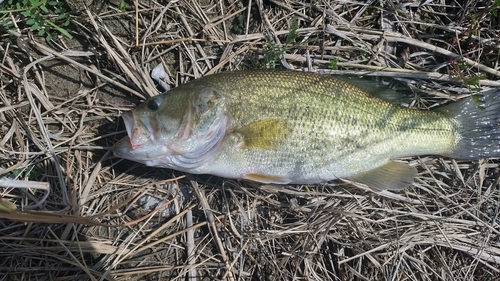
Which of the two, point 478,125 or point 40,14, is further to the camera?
point 478,125

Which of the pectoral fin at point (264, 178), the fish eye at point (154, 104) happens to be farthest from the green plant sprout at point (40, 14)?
the pectoral fin at point (264, 178)

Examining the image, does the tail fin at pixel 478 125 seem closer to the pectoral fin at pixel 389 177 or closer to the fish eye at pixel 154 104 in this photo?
the pectoral fin at pixel 389 177

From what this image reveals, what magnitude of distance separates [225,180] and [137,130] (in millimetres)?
892

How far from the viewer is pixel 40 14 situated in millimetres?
3035

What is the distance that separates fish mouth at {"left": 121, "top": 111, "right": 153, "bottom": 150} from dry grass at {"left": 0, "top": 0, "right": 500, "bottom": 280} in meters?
0.53

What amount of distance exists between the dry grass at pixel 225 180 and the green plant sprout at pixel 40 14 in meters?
0.09

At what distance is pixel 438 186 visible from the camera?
328 centimetres

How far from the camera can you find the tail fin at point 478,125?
10.3ft

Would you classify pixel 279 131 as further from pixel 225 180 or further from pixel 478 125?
pixel 478 125

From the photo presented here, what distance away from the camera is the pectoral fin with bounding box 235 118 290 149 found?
272cm

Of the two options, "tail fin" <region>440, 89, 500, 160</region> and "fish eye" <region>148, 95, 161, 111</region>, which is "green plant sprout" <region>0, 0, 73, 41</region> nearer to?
"fish eye" <region>148, 95, 161, 111</region>

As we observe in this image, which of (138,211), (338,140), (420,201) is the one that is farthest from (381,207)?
(138,211)

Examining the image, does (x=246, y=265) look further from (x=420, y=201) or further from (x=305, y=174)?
(x=420, y=201)

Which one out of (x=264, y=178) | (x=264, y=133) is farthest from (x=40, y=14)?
(x=264, y=178)
